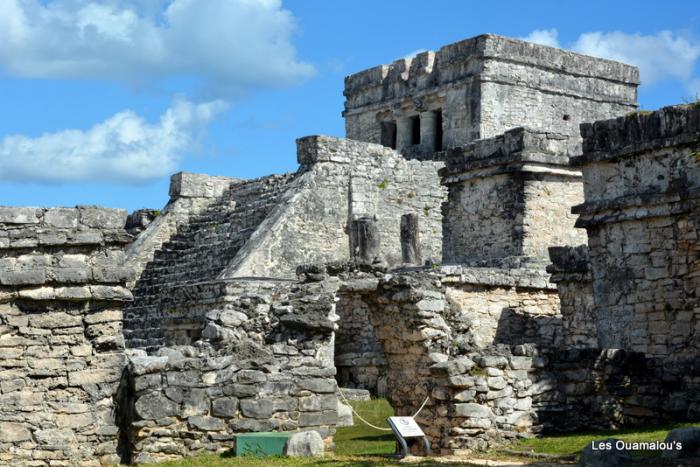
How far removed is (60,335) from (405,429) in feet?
10.6

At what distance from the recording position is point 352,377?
61.5 ft

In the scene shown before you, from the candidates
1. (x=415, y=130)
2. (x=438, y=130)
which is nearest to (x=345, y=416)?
(x=438, y=130)

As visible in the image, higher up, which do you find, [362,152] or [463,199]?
[362,152]

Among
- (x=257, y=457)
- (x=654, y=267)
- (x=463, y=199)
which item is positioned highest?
(x=463, y=199)

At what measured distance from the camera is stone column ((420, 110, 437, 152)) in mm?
29031

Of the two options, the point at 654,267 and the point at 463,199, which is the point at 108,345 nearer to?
the point at 654,267

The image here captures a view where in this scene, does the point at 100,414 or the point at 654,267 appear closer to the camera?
the point at 100,414

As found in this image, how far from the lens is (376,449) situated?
11.8 metres

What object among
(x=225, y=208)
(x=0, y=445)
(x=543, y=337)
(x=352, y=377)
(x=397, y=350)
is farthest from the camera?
(x=225, y=208)

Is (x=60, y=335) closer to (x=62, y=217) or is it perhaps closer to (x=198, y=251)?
(x=62, y=217)

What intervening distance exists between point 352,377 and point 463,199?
3.46 meters

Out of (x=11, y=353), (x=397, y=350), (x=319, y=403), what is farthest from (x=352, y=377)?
(x=11, y=353)

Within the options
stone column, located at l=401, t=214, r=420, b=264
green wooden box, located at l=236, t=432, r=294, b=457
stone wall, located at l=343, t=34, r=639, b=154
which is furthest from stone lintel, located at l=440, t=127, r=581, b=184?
green wooden box, located at l=236, t=432, r=294, b=457

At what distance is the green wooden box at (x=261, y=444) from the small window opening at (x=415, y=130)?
20331 millimetres
